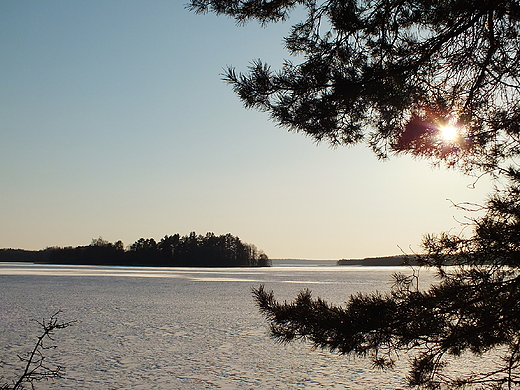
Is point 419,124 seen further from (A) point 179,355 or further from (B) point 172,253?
(B) point 172,253

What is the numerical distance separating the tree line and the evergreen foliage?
250 feet

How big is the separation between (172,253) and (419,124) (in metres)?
78.5

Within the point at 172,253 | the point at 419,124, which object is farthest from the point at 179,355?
the point at 172,253

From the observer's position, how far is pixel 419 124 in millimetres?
3715

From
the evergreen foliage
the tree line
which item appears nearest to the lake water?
the evergreen foliage

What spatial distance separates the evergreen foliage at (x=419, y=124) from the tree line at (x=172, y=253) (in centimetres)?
7634

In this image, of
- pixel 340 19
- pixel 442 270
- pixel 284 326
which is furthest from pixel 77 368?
pixel 340 19

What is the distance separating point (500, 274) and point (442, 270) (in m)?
0.35

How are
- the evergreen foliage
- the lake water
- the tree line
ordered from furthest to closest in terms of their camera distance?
the tree line
the lake water
the evergreen foliage

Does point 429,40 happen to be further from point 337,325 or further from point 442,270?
point 337,325

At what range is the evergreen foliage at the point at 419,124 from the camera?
268 cm

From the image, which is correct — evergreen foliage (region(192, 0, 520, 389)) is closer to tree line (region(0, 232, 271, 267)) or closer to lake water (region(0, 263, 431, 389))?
lake water (region(0, 263, 431, 389))

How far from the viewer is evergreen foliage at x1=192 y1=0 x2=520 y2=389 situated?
2.68 metres

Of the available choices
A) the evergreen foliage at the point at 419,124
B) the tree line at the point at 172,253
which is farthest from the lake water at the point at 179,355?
the tree line at the point at 172,253
